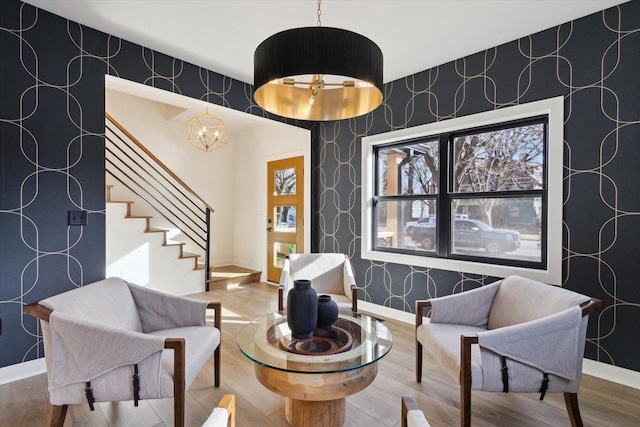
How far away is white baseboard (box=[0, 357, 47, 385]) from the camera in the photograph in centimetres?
226

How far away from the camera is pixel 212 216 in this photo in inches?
242

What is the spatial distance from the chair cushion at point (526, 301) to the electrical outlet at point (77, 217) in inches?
128

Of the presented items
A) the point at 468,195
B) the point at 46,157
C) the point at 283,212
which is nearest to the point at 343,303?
the point at 468,195

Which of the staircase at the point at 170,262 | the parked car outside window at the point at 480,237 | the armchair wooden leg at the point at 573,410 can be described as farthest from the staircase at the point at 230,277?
the armchair wooden leg at the point at 573,410

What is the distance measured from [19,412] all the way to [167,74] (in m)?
2.80

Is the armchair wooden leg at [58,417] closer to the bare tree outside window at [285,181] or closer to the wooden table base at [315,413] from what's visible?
the wooden table base at [315,413]

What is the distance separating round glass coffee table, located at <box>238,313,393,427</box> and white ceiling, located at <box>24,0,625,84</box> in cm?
230

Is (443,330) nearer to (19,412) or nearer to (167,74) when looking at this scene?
(19,412)

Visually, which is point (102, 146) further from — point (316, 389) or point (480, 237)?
point (480, 237)

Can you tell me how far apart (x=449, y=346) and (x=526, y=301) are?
2.15 ft

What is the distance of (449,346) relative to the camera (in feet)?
6.25

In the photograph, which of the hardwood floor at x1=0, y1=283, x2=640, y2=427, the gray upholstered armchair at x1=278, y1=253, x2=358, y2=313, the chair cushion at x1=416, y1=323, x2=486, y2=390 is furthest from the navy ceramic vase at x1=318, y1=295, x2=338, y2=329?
the gray upholstered armchair at x1=278, y1=253, x2=358, y2=313

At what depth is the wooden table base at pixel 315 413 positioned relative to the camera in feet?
5.56

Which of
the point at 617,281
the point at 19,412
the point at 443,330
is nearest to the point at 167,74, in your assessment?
the point at 19,412
